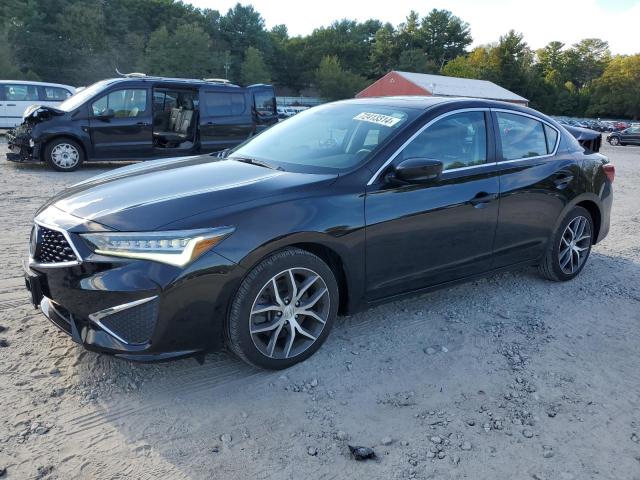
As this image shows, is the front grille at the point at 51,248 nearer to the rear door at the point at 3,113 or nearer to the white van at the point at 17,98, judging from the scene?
the white van at the point at 17,98

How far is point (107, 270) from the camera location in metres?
2.62

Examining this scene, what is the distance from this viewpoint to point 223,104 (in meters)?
11.0

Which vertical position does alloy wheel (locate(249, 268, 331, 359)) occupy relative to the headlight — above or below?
below

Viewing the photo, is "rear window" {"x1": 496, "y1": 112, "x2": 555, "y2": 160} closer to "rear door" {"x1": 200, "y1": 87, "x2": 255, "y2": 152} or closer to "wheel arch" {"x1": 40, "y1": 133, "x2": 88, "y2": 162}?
"rear door" {"x1": 200, "y1": 87, "x2": 255, "y2": 152}

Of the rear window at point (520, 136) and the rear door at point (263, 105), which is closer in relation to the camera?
the rear window at point (520, 136)

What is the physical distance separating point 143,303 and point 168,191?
746mm

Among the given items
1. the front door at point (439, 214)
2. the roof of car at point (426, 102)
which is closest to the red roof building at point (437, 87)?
the roof of car at point (426, 102)

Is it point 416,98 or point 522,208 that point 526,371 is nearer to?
point 522,208

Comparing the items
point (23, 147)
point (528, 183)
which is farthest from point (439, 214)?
point (23, 147)

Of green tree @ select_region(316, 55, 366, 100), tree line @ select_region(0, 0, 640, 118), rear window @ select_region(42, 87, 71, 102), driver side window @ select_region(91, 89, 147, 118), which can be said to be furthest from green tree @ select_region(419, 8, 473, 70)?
driver side window @ select_region(91, 89, 147, 118)

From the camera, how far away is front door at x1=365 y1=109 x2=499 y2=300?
3.35 m

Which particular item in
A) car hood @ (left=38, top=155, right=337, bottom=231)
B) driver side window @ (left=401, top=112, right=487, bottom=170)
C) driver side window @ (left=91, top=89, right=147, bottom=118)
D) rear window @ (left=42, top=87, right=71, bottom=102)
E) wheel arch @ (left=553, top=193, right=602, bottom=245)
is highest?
rear window @ (left=42, top=87, right=71, bottom=102)

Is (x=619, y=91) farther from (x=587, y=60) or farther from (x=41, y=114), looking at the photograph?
(x=41, y=114)

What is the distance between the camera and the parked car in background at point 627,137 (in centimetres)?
3234
